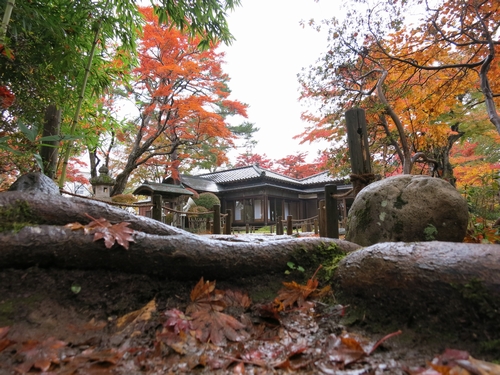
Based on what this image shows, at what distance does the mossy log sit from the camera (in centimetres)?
159

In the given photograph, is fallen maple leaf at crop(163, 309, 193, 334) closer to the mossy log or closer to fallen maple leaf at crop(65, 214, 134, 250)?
the mossy log

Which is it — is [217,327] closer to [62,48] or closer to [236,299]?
[236,299]

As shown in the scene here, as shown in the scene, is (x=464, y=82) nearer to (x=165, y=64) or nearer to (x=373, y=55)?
(x=373, y=55)

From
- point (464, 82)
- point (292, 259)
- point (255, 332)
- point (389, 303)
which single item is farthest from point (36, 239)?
Answer: point (464, 82)

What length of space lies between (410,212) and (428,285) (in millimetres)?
1504

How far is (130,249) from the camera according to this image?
1.68m

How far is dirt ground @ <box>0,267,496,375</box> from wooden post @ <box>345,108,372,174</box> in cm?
244

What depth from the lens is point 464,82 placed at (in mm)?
5523

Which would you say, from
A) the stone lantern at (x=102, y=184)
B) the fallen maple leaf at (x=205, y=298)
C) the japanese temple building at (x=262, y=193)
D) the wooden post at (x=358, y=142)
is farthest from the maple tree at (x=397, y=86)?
the japanese temple building at (x=262, y=193)

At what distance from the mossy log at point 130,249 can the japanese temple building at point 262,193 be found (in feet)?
55.8

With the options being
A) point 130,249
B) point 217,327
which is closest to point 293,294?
point 217,327

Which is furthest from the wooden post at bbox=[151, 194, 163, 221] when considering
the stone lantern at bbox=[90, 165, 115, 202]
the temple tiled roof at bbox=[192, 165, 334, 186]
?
the temple tiled roof at bbox=[192, 165, 334, 186]

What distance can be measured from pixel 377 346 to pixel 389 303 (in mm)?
293

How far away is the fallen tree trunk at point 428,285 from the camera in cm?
119
